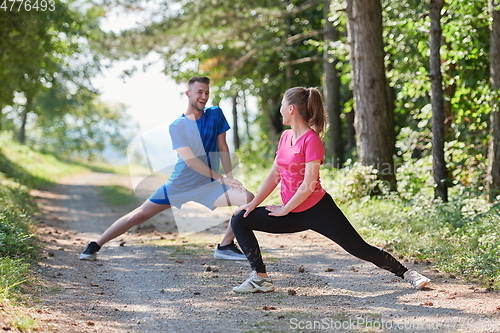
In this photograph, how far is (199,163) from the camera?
6645mm

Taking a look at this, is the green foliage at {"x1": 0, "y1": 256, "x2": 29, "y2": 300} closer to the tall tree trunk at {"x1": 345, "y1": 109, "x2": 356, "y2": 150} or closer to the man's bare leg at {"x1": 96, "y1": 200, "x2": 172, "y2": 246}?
the man's bare leg at {"x1": 96, "y1": 200, "x2": 172, "y2": 246}

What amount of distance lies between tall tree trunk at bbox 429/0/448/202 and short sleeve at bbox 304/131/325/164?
17.5 feet

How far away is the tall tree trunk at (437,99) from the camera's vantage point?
31.0 feet

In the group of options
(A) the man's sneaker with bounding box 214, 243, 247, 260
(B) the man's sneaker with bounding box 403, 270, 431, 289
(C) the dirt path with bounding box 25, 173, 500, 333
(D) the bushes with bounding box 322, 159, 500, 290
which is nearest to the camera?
(C) the dirt path with bounding box 25, 173, 500, 333

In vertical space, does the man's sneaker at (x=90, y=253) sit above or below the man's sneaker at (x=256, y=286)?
above

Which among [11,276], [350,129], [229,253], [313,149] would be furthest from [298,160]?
[350,129]

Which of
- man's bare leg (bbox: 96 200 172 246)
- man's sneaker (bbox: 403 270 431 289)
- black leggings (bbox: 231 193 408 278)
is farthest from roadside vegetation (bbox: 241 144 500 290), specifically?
man's bare leg (bbox: 96 200 172 246)

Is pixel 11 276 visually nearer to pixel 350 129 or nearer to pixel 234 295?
pixel 234 295

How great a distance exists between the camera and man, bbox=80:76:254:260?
659 cm

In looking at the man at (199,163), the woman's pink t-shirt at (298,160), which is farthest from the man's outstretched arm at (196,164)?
the woman's pink t-shirt at (298,160)

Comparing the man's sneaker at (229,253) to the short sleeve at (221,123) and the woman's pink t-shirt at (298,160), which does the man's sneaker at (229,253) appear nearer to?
the short sleeve at (221,123)

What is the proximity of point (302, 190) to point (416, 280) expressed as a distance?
145 centimetres

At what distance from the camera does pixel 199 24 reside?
58.5 ft

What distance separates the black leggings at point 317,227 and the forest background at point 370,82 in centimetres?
137
